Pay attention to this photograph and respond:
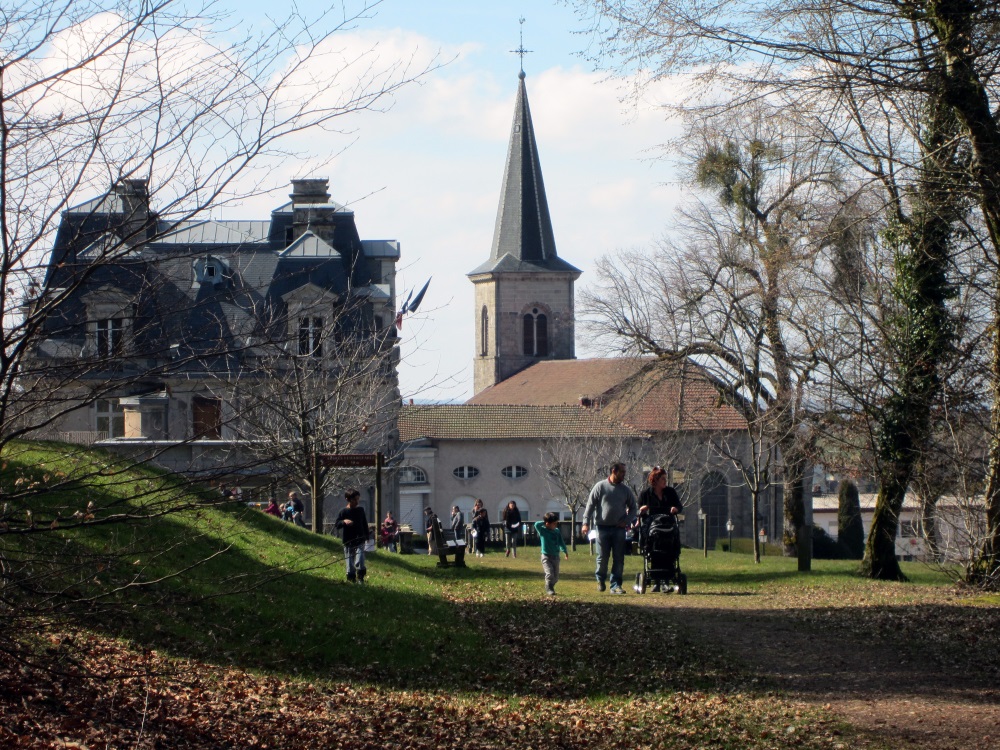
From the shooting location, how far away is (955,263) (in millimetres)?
18719

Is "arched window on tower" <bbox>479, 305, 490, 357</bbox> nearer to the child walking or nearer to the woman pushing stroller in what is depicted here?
the child walking

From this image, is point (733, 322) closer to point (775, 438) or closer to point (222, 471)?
point (775, 438)

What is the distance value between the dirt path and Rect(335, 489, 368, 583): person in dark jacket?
4455 mm

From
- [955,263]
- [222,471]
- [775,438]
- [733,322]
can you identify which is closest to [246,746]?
[222,471]

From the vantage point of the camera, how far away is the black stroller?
1562 cm

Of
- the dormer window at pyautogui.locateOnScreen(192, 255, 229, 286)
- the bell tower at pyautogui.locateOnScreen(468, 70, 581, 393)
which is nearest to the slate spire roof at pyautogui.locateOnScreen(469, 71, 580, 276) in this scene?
the bell tower at pyautogui.locateOnScreen(468, 70, 581, 393)

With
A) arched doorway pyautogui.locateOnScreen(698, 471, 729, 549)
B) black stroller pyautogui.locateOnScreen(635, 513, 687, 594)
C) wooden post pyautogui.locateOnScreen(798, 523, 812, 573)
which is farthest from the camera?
arched doorway pyautogui.locateOnScreen(698, 471, 729, 549)

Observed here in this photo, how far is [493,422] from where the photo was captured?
63.9 metres

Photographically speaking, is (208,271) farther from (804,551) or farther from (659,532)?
(804,551)

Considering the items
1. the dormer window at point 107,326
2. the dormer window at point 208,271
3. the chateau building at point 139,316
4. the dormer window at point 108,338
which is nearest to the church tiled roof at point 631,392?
the dormer window at point 208,271

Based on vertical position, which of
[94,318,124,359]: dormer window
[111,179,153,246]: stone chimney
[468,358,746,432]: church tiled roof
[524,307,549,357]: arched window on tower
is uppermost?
[524,307,549,357]: arched window on tower

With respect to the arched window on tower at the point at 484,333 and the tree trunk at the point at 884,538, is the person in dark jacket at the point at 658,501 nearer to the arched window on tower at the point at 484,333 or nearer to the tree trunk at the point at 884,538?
the tree trunk at the point at 884,538

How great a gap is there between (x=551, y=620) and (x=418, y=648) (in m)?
2.12

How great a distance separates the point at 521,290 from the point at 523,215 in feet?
19.4
